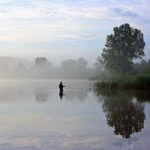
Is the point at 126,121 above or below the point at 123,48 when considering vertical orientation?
below

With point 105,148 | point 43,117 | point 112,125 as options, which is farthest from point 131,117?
point 105,148

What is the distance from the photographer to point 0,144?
15.5m

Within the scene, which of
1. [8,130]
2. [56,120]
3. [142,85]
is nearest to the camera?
[8,130]

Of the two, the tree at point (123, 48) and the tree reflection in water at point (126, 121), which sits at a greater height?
the tree at point (123, 48)

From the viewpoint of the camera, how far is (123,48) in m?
100

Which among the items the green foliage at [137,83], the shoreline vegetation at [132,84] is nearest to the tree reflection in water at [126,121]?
the green foliage at [137,83]

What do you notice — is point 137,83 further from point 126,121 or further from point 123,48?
point 123,48

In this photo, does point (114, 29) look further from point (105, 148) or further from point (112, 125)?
point (105, 148)

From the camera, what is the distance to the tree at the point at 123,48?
98562 millimetres

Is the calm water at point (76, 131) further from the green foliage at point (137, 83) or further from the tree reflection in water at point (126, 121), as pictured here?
the green foliage at point (137, 83)

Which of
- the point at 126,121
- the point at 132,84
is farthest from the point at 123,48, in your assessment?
the point at 126,121

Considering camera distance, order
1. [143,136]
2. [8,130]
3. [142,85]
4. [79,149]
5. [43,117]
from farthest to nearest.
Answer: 1. [142,85]
2. [43,117]
3. [8,130]
4. [143,136]
5. [79,149]

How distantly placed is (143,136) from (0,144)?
6.43 metres

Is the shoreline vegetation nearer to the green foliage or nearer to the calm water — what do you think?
the green foliage
